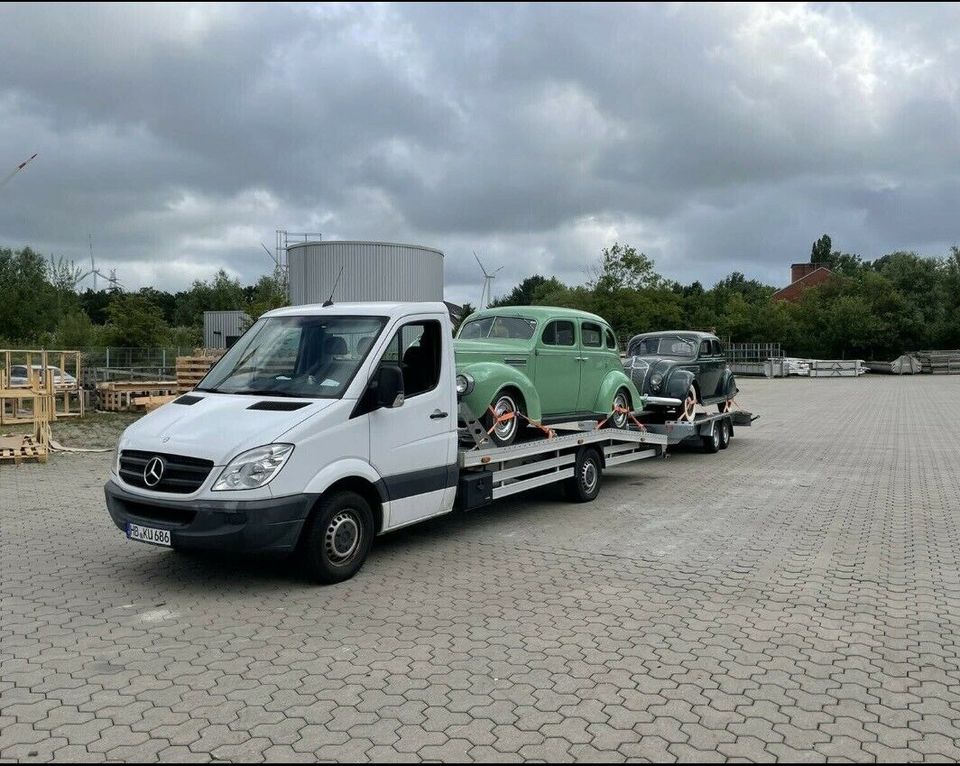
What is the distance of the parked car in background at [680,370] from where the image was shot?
14633mm

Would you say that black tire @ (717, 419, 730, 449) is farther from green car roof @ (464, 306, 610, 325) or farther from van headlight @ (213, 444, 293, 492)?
van headlight @ (213, 444, 293, 492)

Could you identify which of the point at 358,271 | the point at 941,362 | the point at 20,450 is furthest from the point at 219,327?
the point at 941,362

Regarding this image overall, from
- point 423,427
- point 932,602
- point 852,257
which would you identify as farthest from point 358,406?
point 852,257

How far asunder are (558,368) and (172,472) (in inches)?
214

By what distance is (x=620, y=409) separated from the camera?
1156 centimetres

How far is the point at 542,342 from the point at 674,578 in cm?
401

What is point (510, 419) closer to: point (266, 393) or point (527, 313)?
point (527, 313)

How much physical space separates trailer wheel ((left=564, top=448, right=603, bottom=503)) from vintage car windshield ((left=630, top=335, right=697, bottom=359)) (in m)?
6.20

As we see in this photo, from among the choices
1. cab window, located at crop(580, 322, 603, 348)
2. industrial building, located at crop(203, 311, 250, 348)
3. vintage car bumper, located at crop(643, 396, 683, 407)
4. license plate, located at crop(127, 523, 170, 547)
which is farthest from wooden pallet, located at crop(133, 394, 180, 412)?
industrial building, located at crop(203, 311, 250, 348)

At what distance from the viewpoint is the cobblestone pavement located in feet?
12.9

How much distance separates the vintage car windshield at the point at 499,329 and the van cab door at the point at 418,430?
254 centimetres

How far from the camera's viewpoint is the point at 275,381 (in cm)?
679

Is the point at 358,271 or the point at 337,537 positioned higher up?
the point at 358,271

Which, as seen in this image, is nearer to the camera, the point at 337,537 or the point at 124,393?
the point at 337,537
